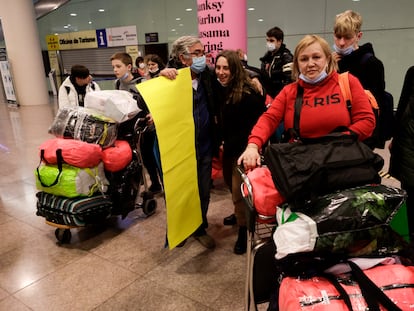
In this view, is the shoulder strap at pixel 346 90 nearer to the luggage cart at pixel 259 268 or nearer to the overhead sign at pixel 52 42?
the luggage cart at pixel 259 268

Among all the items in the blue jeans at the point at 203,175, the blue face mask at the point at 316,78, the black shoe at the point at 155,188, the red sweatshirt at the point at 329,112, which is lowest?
the black shoe at the point at 155,188

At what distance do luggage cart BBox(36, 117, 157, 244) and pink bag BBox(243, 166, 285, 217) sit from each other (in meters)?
1.90

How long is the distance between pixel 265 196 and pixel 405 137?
1335mm

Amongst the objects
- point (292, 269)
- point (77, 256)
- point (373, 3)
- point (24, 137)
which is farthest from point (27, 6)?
point (292, 269)

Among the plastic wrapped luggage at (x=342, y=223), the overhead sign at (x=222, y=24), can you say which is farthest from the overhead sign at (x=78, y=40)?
the plastic wrapped luggage at (x=342, y=223)

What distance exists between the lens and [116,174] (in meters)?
3.15

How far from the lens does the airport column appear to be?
11047 mm

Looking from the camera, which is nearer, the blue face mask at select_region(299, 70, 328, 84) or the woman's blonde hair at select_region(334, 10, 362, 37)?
the blue face mask at select_region(299, 70, 328, 84)

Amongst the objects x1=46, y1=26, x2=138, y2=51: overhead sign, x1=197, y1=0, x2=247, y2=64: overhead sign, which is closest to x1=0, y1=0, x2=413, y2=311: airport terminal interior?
x1=197, y1=0, x2=247, y2=64: overhead sign

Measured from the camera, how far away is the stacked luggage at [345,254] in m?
1.14

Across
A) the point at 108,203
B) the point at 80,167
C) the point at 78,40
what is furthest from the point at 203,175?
the point at 78,40

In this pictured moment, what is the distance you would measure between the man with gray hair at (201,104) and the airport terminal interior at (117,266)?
477 millimetres

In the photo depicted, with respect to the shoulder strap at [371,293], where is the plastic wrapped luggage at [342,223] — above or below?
above

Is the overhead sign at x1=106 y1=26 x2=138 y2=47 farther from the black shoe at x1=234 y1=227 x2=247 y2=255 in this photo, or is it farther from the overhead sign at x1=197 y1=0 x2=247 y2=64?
the black shoe at x1=234 y1=227 x2=247 y2=255
